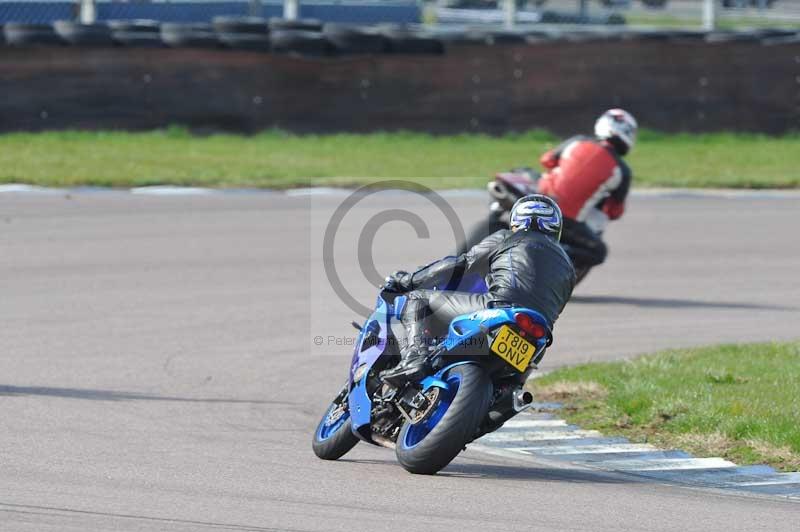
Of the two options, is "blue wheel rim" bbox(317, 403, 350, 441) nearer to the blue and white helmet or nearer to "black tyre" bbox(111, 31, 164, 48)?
the blue and white helmet

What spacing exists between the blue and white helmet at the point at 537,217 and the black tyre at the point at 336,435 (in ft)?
3.90

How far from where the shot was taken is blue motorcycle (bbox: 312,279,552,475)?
21.2 feet

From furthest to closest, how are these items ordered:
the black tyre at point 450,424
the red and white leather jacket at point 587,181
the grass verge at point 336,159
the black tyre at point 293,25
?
the black tyre at point 293,25
the grass verge at point 336,159
the red and white leather jacket at point 587,181
the black tyre at point 450,424

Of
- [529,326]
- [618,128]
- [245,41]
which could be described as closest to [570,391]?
[529,326]

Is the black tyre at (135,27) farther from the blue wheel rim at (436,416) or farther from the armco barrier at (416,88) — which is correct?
the blue wheel rim at (436,416)

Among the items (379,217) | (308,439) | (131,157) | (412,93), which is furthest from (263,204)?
(308,439)

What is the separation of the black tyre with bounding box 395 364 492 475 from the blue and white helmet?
88cm

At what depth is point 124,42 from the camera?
19.0 m

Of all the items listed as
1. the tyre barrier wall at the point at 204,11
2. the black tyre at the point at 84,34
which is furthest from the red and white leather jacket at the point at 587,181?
the tyre barrier wall at the point at 204,11

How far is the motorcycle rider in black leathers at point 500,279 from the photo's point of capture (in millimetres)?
6730

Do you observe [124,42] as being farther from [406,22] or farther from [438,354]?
[438,354]

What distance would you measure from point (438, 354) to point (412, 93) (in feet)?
47.1

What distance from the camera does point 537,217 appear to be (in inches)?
277

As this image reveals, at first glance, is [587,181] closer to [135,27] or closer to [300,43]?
[300,43]
